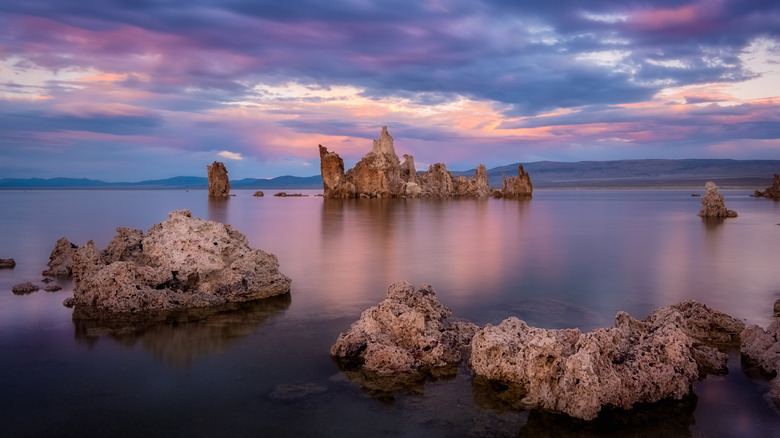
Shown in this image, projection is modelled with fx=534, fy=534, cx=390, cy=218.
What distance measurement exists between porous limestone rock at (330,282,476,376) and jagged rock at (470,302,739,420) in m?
0.60

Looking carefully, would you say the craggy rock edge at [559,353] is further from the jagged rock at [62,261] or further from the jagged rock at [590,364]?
the jagged rock at [62,261]

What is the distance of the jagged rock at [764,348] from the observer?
22.0 feet

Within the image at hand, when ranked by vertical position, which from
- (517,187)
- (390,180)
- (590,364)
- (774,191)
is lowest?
(590,364)

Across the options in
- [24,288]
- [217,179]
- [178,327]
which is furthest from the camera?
[217,179]

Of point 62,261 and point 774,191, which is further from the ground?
point 774,191

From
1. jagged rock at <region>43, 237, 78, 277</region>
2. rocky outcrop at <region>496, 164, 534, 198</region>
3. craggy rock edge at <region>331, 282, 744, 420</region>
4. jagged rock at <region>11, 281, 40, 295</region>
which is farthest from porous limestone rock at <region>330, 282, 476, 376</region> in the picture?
rocky outcrop at <region>496, 164, 534, 198</region>

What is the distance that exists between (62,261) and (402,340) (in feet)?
35.9

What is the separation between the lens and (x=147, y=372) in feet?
22.4

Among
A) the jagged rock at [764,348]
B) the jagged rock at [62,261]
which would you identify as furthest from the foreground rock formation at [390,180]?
the jagged rock at [764,348]

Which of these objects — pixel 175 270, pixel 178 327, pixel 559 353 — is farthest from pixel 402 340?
pixel 175 270

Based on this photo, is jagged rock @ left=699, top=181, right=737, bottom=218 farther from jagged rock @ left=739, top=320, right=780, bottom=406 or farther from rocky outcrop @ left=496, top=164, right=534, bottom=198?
rocky outcrop @ left=496, top=164, right=534, bottom=198

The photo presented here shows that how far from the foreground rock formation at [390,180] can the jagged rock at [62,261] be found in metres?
62.6

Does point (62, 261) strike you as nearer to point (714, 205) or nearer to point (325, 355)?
point (325, 355)

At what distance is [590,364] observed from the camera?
5.88 meters
